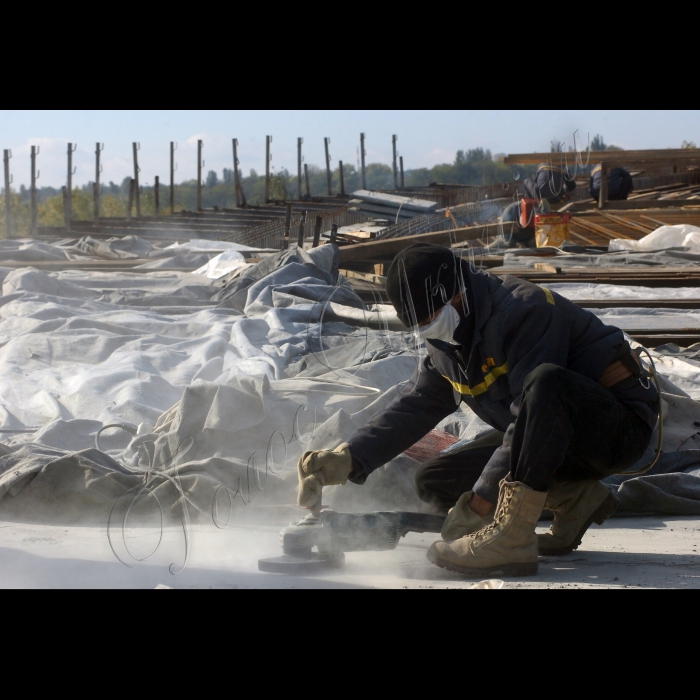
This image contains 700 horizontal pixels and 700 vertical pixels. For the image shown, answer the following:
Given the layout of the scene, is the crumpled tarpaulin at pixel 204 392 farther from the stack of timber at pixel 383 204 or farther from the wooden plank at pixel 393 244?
the stack of timber at pixel 383 204

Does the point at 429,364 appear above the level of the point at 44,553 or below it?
above

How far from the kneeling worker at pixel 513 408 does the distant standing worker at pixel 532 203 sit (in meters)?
7.91

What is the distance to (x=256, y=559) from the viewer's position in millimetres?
2604

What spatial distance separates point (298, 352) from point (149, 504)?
7.38 ft

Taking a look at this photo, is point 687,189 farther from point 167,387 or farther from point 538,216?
point 167,387

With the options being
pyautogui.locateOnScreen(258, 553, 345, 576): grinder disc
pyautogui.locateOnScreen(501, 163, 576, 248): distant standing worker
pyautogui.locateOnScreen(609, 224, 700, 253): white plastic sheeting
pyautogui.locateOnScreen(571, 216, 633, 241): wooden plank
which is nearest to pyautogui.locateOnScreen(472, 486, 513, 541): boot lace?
pyautogui.locateOnScreen(258, 553, 345, 576): grinder disc

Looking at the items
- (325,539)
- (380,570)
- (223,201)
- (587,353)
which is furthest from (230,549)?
(223,201)

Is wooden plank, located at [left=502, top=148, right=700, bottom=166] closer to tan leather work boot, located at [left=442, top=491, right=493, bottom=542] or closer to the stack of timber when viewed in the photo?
the stack of timber

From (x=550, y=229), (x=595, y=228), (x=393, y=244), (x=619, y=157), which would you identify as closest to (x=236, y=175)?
(x=619, y=157)

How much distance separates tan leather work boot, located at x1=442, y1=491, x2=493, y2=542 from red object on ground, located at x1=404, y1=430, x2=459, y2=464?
0.67 metres

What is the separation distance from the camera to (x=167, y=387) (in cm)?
478

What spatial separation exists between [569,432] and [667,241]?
7.85m

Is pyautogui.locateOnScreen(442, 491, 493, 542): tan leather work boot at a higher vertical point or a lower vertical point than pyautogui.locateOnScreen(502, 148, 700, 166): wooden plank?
lower

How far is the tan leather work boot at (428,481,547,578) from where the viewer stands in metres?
2.45
